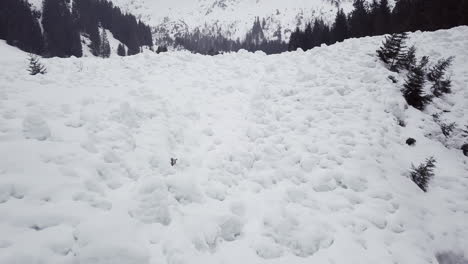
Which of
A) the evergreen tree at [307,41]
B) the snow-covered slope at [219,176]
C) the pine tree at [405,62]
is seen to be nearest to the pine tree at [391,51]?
the pine tree at [405,62]

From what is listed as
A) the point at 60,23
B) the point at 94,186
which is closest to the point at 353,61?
the point at 94,186

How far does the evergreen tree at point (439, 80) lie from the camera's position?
1091 centimetres

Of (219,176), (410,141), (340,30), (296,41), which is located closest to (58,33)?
(296,41)

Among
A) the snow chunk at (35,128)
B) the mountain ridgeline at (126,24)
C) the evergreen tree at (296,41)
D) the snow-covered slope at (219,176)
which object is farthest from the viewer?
the evergreen tree at (296,41)

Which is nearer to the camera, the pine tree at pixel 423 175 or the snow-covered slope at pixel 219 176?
the snow-covered slope at pixel 219 176

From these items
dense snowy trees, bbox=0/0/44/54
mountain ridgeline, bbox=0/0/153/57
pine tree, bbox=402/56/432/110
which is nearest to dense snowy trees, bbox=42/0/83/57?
mountain ridgeline, bbox=0/0/153/57

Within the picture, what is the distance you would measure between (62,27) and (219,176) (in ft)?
241

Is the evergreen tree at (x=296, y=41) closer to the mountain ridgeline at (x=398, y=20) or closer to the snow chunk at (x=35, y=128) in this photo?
the mountain ridgeline at (x=398, y=20)

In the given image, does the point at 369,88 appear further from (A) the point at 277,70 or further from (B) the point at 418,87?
(A) the point at 277,70

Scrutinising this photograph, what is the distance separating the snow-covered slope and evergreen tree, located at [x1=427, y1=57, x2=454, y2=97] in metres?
0.59

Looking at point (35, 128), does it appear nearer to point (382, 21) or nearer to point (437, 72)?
point (437, 72)

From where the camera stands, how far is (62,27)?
204 ft

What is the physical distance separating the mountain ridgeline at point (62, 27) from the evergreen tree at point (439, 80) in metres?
65.6

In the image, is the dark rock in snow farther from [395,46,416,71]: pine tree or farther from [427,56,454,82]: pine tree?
[395,46,416,71]: pine tree
